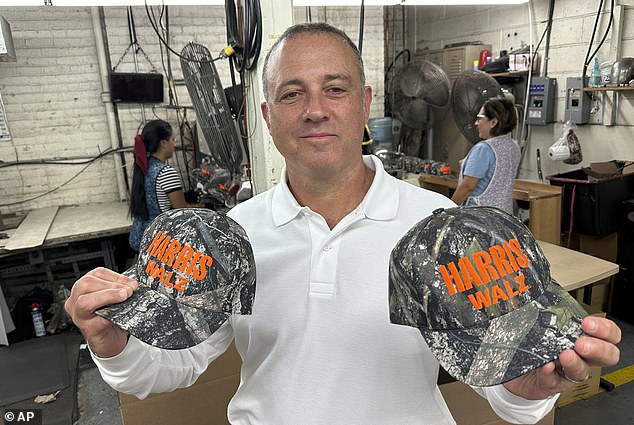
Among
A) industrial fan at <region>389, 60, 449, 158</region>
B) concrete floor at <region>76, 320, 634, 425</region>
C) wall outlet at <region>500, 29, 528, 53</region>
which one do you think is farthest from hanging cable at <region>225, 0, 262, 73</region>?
wall outlet at <region>500, 29, 528, 53</region>

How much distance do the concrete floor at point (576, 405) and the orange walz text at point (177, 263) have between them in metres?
2.38

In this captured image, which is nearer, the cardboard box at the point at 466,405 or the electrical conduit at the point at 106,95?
the cardboard box at the point at 466,405

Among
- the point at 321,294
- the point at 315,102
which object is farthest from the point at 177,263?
the point at 315,102

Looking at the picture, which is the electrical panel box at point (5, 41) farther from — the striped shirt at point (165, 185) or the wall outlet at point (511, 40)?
the wall outlet at point (511, 40)

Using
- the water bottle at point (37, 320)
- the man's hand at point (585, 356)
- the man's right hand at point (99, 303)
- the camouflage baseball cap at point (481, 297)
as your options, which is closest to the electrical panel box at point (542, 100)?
the camouflage baseball cap at point (481, 297)

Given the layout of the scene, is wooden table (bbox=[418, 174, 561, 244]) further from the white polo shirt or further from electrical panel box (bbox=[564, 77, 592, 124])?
the white polo shirt

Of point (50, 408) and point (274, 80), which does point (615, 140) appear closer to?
point (274, 80)

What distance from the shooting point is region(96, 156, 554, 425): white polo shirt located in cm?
96

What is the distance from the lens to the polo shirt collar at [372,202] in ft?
3.50

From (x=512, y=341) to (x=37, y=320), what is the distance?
13.4ft

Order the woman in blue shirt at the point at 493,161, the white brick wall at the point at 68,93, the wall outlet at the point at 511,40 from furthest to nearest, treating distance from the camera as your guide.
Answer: the wall outlet at the point at 511,40 < the white brick wall at the point at 68,93 < the woman in blue shirt at the point at 493,161

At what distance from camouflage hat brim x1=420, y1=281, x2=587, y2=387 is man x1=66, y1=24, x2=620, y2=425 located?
0.69ft

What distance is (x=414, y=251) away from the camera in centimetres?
82

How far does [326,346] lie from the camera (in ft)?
3.18
